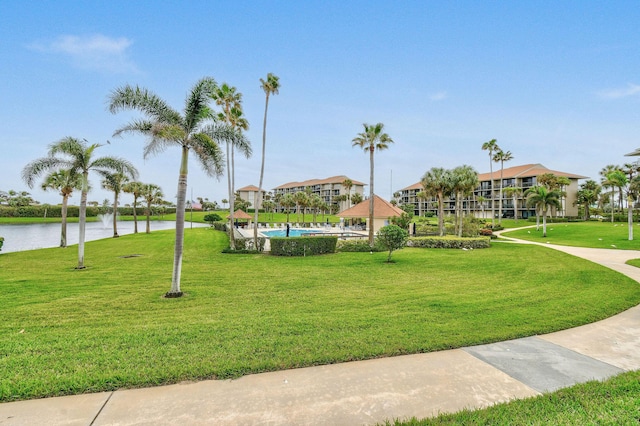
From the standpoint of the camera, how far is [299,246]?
1859 cm

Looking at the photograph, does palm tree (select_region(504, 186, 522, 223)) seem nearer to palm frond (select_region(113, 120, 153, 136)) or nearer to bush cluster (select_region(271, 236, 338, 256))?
bush cluster (select_region(271, 236, 338, 256))

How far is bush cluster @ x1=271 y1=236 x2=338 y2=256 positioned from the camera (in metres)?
18.5

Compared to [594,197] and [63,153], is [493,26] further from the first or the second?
[594,197]

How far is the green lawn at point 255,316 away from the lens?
167 inches

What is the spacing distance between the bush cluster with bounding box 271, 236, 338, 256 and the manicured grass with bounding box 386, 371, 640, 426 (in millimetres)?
15637

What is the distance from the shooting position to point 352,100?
97.8ft

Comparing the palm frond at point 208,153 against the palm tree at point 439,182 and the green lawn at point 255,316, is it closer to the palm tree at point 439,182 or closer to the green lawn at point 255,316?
the green lawn at point 255,316

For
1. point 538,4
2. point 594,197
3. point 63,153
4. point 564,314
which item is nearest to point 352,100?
point 538,4

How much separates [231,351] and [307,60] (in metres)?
20.3

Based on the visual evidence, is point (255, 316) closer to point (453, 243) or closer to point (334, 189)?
point (453, 243)

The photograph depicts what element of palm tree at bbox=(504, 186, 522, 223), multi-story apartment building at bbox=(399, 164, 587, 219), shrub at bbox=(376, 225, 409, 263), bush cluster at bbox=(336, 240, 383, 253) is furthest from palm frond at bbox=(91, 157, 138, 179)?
palm tree at bbox=(504, 186, 522, 223)

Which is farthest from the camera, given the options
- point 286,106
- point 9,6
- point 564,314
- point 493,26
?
point 286,106

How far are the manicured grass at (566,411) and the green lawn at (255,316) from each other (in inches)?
65.0

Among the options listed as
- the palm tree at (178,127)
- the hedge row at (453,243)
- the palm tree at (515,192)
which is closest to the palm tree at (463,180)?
the hedge row at (453,243)
